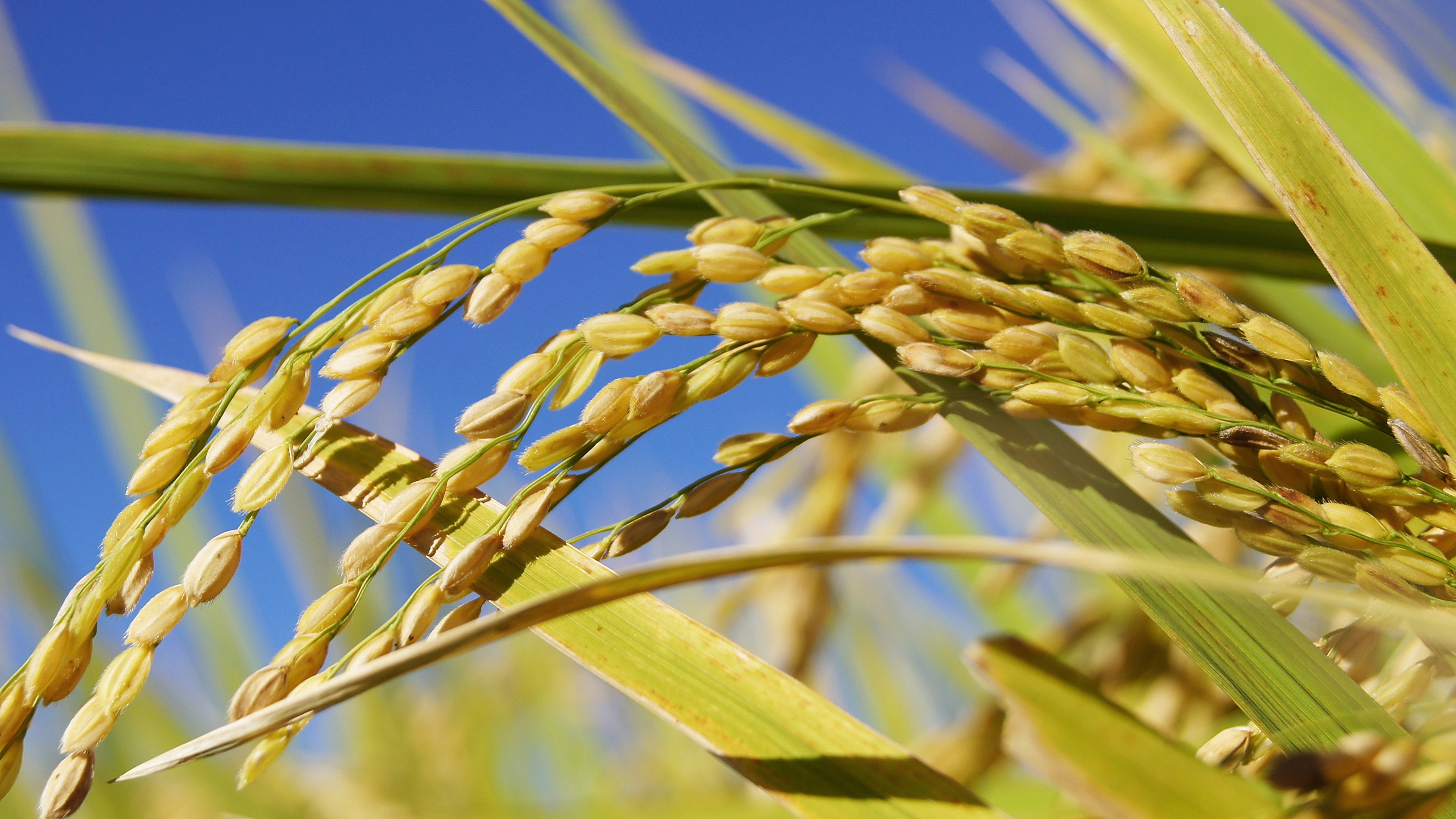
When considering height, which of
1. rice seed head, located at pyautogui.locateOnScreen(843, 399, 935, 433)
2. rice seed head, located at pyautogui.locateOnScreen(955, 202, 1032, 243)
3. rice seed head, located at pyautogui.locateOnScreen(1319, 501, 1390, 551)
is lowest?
rice seed head, located at pyautogui.locateOnScreen(1319, 501, 1390, 551)

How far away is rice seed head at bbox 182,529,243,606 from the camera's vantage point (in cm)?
43

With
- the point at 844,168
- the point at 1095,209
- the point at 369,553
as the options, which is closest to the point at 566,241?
the point at 369,553

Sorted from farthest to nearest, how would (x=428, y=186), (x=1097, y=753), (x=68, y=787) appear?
1. (x=428, y=186)
2. (x=68, y=787)
3. (x=1097, y=753)

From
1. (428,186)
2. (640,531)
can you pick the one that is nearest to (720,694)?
(640,531)

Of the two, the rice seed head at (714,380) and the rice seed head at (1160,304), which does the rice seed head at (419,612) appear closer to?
the rice seed head at (714,380)

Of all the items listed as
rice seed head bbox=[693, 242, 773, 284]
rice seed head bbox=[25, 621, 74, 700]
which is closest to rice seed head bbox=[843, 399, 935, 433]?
rice seed head bbox=[693, 242, 773, 284]

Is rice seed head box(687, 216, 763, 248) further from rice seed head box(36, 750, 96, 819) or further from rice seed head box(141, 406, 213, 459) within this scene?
rice seed head box(36, 750, 96, 819)

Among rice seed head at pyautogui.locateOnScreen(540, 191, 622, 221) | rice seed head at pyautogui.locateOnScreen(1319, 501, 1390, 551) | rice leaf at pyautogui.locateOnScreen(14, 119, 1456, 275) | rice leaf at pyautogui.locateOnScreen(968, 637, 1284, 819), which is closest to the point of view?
rice leaf at pyautogui.locateOnScreen(968, 637, 1284, 819)

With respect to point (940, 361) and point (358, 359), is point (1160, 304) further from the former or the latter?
point (358, 359)

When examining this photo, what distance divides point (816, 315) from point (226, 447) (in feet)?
1.08

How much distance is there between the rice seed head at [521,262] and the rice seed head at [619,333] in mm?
51

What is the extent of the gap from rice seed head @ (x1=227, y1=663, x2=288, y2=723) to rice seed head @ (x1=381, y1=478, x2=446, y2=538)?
89 mm

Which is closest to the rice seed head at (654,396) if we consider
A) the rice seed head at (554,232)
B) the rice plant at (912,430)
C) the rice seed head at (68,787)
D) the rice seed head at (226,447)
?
the rice plant at (912,430)

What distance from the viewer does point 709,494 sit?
1.59 feet
